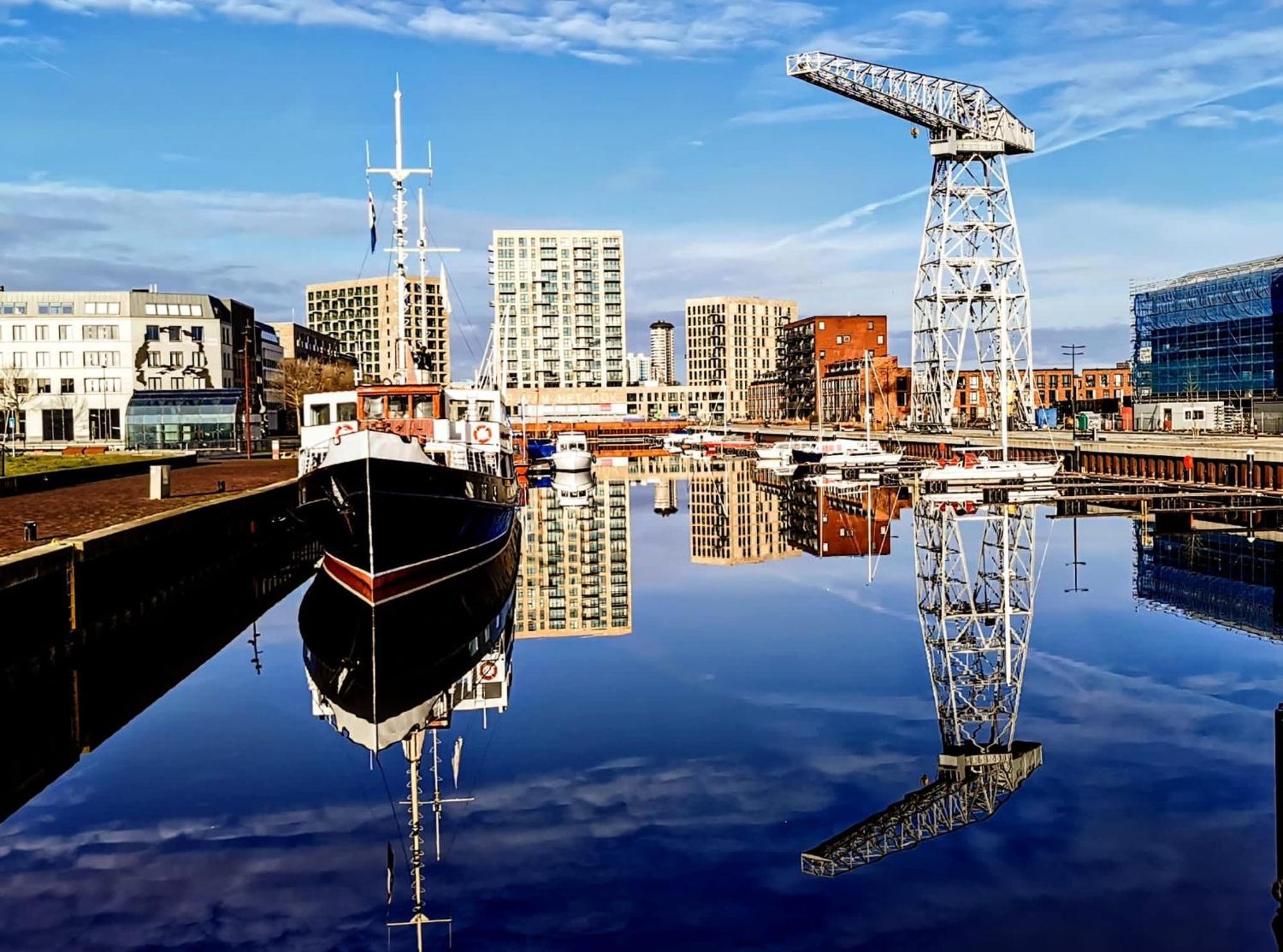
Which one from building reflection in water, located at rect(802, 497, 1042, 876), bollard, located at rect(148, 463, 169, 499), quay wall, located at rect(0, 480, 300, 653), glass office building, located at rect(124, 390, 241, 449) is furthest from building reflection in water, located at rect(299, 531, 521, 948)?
glass office building, located at rect(124, 390, 241, 449)

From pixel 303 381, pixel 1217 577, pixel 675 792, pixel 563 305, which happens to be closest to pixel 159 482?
pixel 675 792

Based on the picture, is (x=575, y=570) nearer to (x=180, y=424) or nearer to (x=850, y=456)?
(x=850, y=456)

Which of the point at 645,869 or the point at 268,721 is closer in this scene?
the point at 645,869

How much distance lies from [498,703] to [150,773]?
221 inches

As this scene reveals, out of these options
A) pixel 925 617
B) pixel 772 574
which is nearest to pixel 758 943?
pixel 925 617

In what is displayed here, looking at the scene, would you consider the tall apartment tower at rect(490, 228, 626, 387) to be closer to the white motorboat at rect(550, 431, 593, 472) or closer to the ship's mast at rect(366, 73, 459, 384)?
the white motorboat at rect(550, 431, 593, 472)

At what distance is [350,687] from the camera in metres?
21.9

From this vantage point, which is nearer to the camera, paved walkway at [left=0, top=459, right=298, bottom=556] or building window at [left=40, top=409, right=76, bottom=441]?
paved walkway at [left=0, top=459, right=298, bottom=556]

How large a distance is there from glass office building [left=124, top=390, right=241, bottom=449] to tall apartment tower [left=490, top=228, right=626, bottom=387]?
3647 inches

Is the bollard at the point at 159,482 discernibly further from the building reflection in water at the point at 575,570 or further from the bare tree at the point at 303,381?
the bare tree at the point at 303,381

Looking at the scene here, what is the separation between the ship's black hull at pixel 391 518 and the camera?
29.1m

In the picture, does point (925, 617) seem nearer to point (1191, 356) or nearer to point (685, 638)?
point (685, 638)

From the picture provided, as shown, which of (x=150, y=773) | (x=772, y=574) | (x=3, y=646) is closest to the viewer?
(x=150, y=773)

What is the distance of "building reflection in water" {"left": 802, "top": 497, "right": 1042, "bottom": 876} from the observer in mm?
14211
